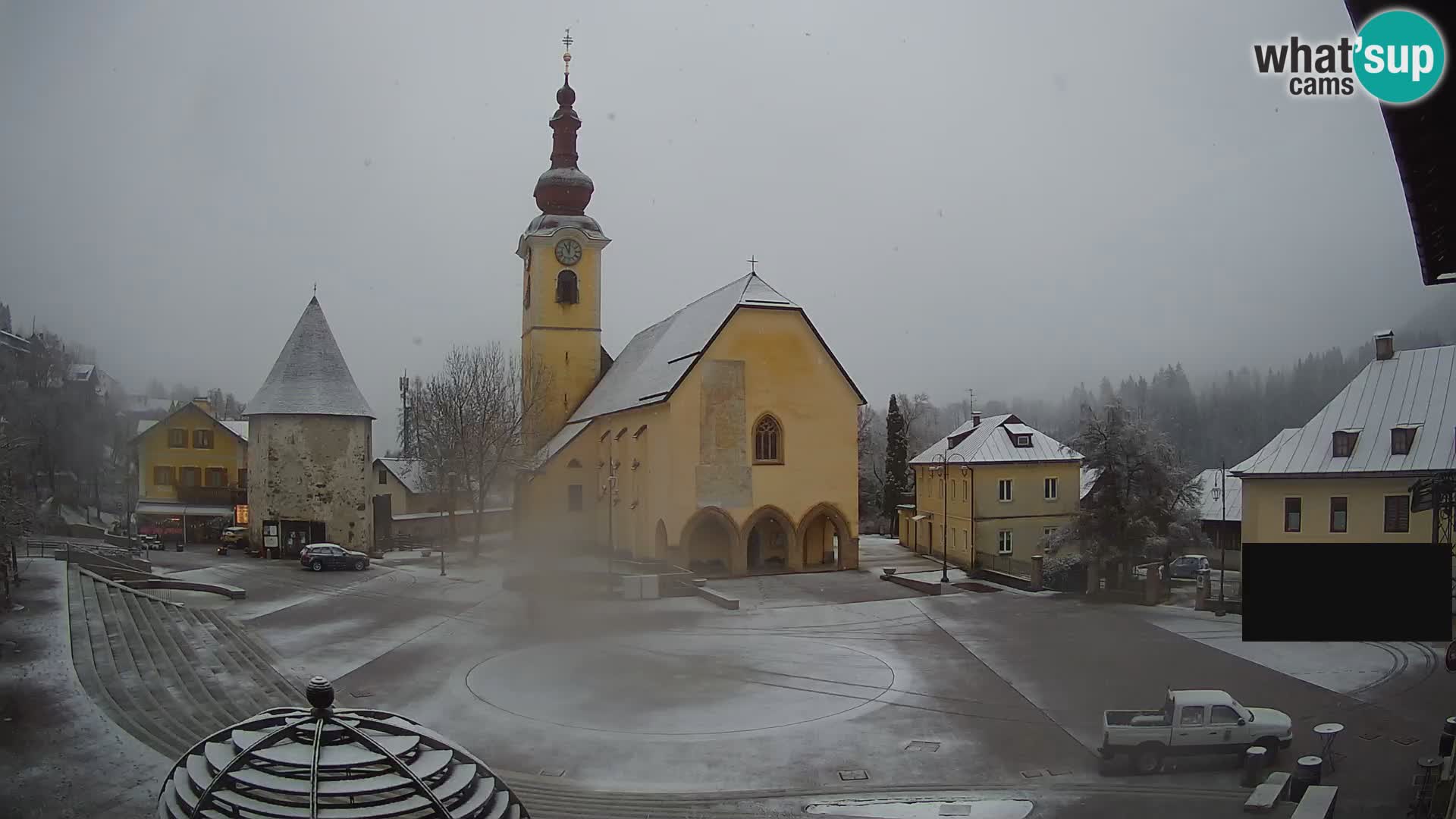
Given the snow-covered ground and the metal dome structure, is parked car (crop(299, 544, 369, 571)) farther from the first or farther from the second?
the metal dome structure

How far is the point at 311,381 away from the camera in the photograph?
27312mm

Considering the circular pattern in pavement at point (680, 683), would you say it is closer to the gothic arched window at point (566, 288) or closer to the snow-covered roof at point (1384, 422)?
the snow-covered roof at point (1384, 422)

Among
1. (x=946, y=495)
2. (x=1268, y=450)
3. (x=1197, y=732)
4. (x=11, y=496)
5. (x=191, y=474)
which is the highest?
(x=1268, y=450)

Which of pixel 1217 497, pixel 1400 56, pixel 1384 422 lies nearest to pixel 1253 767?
pixel 1384 422

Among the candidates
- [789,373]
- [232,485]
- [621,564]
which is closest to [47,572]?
[232,485]

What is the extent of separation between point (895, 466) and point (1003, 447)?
1323 cm

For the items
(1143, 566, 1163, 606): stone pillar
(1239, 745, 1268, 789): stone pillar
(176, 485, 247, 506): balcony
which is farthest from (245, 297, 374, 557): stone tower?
(1239, 745, 1268, 789): stone pillar

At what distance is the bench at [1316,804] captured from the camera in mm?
7840

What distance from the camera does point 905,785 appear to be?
31.0ft

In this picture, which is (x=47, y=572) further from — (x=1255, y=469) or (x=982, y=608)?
(x=1255, y=469)

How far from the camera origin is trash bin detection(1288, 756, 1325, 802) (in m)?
8.50

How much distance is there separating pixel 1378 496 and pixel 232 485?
2813cm

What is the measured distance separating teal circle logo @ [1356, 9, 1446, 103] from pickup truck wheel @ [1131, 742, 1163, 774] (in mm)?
6749
